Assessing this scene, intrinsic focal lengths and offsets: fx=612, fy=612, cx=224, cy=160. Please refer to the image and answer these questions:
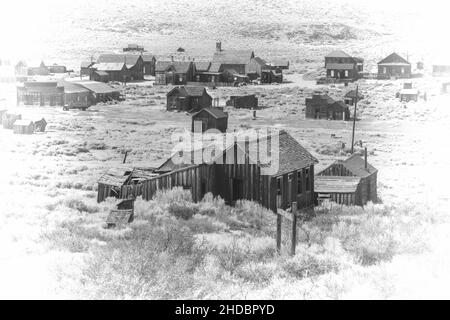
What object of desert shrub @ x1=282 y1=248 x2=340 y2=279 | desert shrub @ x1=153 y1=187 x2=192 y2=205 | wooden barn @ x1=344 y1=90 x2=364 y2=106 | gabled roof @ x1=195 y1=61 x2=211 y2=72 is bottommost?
desert shrub @ x1=282 y1=248 x2=340 y2=279

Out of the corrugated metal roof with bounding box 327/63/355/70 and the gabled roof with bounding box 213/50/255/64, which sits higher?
the gabled roof with bounding box 213/50/255/64

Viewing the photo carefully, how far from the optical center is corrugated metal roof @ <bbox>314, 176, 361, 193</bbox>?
25214mm

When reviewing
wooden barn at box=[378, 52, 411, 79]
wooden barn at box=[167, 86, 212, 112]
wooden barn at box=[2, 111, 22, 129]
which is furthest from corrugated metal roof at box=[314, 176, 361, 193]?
wooden barn at box=[378, 52, 411, 79]

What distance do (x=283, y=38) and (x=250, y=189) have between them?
109 meters

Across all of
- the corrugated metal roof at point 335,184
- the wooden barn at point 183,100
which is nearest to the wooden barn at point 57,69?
the wooden barn at point 183,100

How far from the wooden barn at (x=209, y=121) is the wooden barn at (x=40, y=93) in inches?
721

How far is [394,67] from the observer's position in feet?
271

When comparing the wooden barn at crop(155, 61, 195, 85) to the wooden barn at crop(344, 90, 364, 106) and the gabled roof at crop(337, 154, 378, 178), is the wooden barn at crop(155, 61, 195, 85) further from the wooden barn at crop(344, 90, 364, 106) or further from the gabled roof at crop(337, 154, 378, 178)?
the gabled roof at crop(337, 154, 378, 178)

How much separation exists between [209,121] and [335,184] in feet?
80.0

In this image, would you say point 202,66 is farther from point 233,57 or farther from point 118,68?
point 118,68

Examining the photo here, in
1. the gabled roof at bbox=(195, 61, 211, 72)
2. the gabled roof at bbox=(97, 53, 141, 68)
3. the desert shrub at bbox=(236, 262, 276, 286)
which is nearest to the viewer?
the desert shrub at bbox=(236, 262, 276, 286)

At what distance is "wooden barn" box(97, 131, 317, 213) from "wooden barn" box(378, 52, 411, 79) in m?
63.0

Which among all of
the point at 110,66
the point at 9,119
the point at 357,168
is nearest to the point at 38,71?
the point at 110,66
